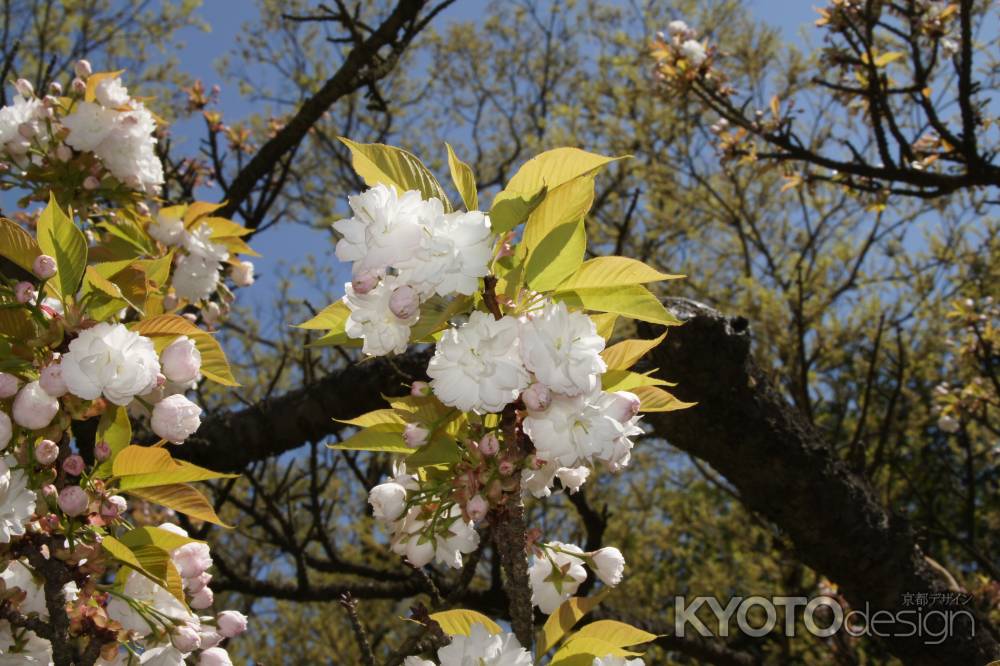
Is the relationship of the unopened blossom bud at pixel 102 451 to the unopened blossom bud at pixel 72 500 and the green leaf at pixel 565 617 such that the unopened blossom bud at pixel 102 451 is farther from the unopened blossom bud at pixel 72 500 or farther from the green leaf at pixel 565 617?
the green leaf at pixel 565 617

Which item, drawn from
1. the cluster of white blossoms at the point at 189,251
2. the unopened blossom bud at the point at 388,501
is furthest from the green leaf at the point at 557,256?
the cluster of white blossoms at the point at 189,251

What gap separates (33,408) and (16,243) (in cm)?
25

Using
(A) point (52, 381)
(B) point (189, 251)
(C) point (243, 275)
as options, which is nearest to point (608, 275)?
(A) point (52, 381)

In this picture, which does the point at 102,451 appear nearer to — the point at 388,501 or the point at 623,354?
the point at 388,501

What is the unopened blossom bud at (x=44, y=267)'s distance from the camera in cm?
111

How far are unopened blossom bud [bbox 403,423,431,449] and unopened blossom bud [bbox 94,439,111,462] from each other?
0.42 metres

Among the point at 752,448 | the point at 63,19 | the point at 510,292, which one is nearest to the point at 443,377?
the point at 510,292

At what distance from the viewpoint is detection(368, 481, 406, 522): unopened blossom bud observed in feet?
3.86

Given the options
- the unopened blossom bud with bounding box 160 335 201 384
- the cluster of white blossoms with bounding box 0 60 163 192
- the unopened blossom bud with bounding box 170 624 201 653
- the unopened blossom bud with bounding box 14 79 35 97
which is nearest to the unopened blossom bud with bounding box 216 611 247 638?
the unopened blossom bud with bounding box 170 624 201 653

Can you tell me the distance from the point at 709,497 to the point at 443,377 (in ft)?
25.5

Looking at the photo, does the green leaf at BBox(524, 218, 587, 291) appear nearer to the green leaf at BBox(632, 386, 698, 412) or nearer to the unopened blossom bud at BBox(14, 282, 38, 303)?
the green leaf at BBox(632, 386, 698, 412)

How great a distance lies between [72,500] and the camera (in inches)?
42.0

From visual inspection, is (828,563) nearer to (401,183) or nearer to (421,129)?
(401,183)

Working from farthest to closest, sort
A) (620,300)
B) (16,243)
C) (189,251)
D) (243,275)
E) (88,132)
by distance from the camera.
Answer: (243,275)
(189,251)
(88,132)
(16,243)
(620,300)
